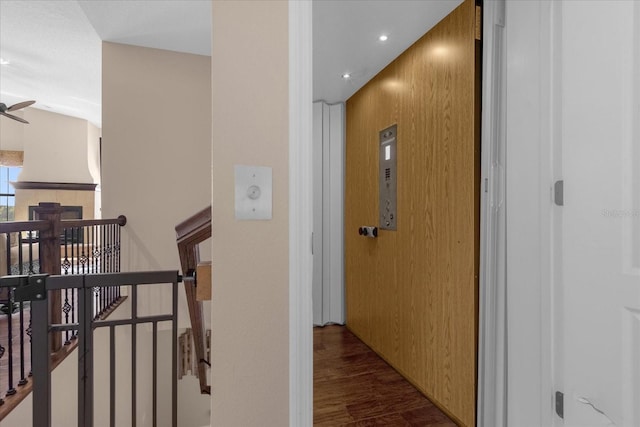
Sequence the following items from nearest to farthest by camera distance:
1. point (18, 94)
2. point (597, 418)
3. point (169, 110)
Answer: point (597, 418) → point (169, 110) → point (18, 94)

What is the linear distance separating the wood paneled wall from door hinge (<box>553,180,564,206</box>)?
A: 0.45 meters

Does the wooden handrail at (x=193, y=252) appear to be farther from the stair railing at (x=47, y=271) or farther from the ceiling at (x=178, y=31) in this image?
the ceiling at (x=178, y=31)

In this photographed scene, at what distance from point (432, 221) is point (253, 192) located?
4.72 feet

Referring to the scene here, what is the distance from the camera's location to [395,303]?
92.3 inches

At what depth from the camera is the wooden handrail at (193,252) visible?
876 mm

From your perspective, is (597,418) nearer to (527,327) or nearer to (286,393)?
(527,327)

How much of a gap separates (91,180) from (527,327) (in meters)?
7.94

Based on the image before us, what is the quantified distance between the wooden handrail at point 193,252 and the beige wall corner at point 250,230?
0.42ft

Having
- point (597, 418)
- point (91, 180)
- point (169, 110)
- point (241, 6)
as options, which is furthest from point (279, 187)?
point (91, 180)

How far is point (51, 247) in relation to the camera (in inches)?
82.4

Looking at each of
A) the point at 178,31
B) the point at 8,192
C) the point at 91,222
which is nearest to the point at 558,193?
the point at 178,31

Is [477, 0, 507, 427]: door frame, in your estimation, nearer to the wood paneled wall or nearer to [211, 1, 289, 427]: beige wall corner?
the wood paneled wall

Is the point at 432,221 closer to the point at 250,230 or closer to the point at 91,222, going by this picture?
the point at 250,230

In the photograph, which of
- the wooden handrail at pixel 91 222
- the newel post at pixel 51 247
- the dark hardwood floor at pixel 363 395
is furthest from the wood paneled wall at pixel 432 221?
the newel post at pixel 51 247
